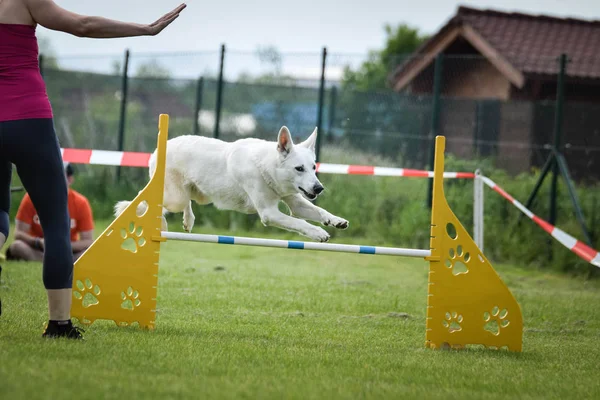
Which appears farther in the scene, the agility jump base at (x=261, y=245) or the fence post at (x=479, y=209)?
the fence post at (x=479, y=209)

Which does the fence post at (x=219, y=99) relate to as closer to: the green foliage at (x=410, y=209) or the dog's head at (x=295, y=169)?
the green foliage at (x=410, y=209)

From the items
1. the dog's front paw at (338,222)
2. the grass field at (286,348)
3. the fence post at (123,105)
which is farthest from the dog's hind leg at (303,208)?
the fence post at (123,105)

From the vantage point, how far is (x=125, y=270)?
518 centimetres

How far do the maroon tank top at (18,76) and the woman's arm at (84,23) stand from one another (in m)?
0.12

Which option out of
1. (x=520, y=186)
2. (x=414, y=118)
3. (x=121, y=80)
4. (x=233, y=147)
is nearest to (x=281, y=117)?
(x=414, y=118)

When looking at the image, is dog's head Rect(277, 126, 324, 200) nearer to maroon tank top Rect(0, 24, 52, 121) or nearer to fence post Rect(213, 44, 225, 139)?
maroon tank top Rect(0, 24, 52, 121)

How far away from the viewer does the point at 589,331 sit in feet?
21.3

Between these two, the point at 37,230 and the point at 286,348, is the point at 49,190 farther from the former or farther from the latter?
the point at 37,230

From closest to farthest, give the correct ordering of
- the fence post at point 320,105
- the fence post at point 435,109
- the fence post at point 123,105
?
the fence post at point 435,109 < the fence post at point 320,105 < the fence post at point 123,105

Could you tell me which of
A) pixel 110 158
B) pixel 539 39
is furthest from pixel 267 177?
pixel 539 39

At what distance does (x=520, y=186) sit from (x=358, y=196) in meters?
2.52

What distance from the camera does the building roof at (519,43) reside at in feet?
45.5

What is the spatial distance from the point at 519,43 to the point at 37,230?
10261mm

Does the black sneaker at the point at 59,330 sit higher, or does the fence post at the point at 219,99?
the fence post at the point at 219,99
